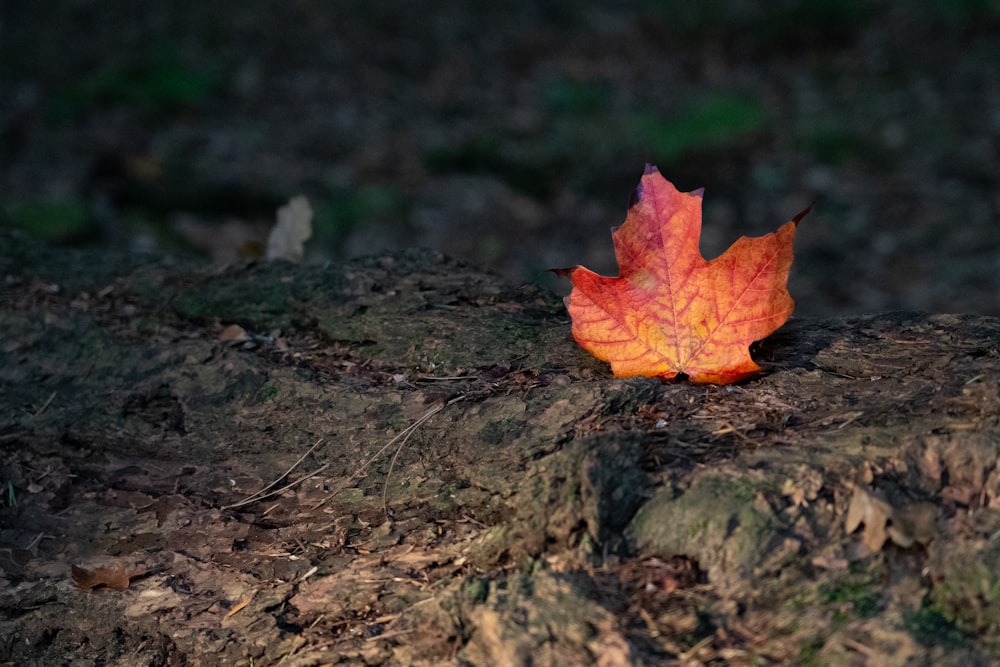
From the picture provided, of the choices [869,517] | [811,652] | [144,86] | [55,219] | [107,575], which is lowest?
[107,575]

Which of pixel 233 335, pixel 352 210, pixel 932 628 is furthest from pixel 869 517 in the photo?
pixel 352 210

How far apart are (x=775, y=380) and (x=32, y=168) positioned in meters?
5.91

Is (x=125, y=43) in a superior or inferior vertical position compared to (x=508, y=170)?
superior

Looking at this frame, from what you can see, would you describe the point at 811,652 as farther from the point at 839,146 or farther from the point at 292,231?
the point at 839,146

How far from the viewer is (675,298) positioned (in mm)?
1770

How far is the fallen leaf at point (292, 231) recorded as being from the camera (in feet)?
8.93

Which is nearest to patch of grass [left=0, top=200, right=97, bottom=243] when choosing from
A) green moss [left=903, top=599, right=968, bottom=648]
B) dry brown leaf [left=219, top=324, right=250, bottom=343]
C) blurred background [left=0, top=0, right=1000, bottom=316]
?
blurred background [left=0, top=0, right=1000, bottom=316]

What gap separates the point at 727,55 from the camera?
7.57 meters

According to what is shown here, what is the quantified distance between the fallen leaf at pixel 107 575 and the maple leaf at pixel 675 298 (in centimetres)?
99

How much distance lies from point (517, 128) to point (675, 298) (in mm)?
5219

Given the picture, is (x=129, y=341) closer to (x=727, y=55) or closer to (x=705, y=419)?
(x=705, y=419)

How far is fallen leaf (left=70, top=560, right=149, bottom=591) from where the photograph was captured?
1645 mm

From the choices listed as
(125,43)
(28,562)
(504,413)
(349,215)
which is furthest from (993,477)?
(125,43)

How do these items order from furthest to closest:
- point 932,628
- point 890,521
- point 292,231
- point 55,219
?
point 55,219, point 292,231, point 890,521, point 932,628
